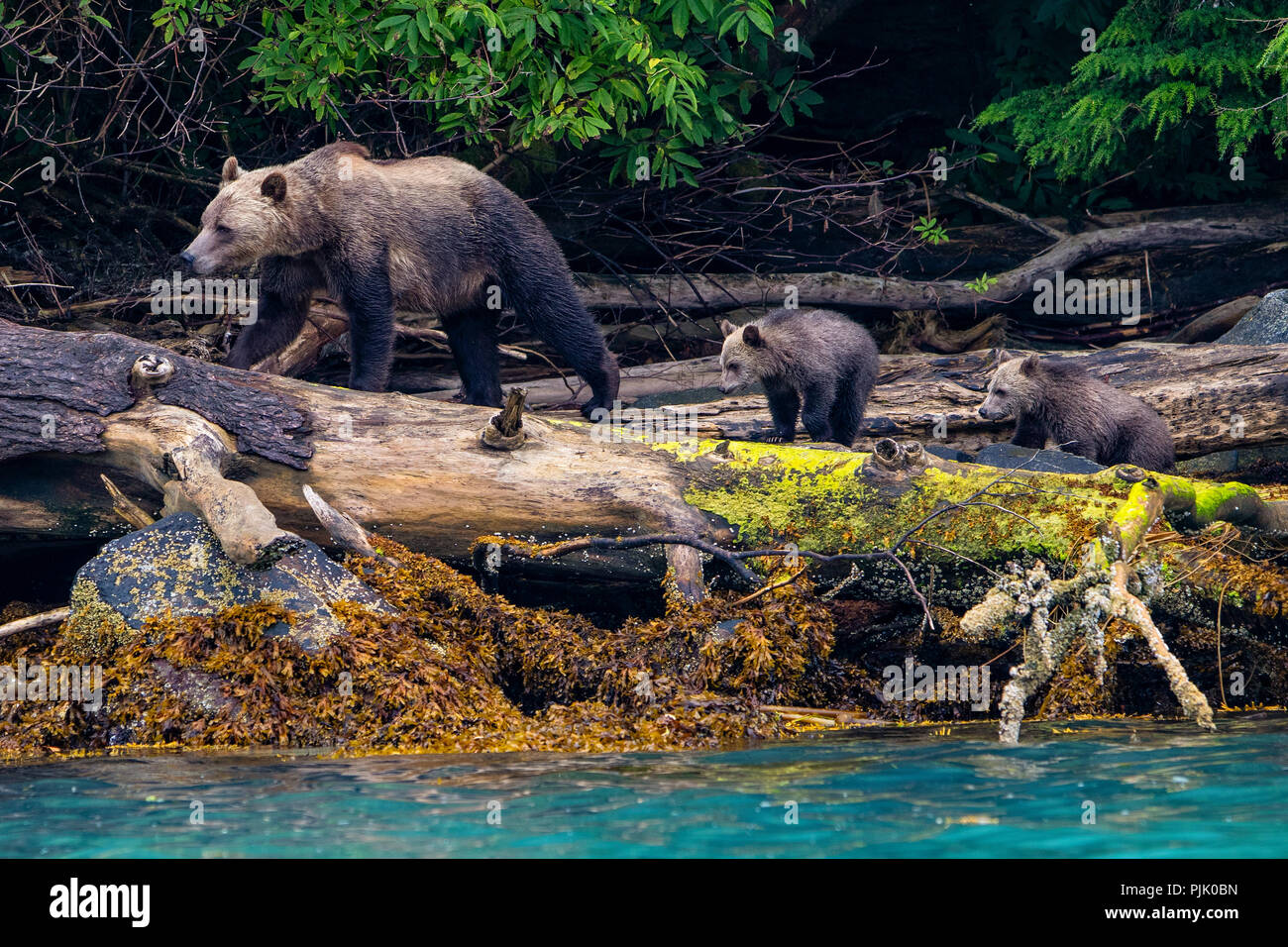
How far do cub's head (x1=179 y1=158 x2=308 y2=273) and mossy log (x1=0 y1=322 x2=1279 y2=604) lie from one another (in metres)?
1.28

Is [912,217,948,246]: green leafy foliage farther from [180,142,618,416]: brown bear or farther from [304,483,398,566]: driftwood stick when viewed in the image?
[304,483,398,566]: driftwood stick

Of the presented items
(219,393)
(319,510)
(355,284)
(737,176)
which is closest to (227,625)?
(319,510)

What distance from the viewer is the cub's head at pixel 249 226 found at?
25.4 ft

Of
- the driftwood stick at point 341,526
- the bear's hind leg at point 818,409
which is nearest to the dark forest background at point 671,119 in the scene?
the bear's hind leg at point 818,409

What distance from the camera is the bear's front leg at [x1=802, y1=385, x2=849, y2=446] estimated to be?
28.0ft

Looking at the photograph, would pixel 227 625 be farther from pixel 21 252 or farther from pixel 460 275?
pixel 21 252

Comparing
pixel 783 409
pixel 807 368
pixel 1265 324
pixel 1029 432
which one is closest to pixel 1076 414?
pixel 1029 432

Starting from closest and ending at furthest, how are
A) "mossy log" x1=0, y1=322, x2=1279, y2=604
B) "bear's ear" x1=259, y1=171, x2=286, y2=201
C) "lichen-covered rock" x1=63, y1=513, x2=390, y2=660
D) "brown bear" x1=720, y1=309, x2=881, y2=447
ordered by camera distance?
1. "lichen-covered rock" x1=63, y1=513, x2=390, y2=660
2. "mossy log" x1=0, y1=322, x2=1279, y2=604
3. "bear's ear" x1=259, y1=171, x2=286, y2=201
4. "brown bear" x1=720, y1=309, x2=881, y2=447

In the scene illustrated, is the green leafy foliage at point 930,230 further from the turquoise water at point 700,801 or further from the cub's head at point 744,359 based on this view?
the turquoise water at point 700,801

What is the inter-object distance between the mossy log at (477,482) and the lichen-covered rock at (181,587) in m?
0.30

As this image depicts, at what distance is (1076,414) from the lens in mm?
8508

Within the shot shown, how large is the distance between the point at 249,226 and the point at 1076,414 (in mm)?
5515

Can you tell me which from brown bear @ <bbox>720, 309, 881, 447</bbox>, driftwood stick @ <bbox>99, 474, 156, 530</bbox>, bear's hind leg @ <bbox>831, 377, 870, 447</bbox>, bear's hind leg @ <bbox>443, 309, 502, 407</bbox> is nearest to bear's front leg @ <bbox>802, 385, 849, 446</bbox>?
brown bear @ <bbox>720, 309, 881, 447</bbox>

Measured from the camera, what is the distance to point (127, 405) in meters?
6.42
